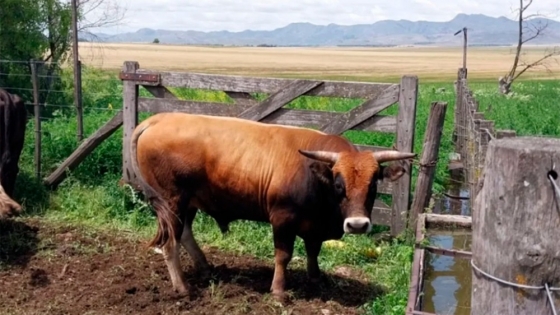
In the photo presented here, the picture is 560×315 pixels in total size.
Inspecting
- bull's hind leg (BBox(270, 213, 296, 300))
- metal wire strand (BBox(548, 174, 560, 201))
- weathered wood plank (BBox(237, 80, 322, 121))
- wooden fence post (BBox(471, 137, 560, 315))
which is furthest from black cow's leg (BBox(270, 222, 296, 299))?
metal wire strand (BBox(548, 174, 560, 201))

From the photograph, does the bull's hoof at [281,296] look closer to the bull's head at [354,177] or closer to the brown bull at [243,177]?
the brown bull at [243,177]

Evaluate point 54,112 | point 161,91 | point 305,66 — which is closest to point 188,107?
point 161,91

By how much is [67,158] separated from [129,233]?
187 centimetres

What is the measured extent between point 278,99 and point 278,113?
0.56 ft

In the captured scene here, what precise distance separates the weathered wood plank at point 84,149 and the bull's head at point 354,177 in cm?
382

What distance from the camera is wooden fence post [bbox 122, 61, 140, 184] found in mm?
9000

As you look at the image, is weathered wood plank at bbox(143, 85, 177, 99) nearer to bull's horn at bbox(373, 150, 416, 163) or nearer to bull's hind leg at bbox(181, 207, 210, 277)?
bull's hind leg at bbox(181, 207, 210, 277)

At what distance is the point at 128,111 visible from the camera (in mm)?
9070

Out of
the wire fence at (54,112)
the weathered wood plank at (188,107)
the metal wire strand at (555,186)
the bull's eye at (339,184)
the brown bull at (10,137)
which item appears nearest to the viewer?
the metal wire strand at (555,186)

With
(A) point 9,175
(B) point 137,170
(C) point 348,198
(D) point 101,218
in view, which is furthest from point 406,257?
(A) point 9,175

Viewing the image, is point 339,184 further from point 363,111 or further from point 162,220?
point 363,111

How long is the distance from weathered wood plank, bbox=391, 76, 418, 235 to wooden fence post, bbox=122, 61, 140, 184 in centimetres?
318

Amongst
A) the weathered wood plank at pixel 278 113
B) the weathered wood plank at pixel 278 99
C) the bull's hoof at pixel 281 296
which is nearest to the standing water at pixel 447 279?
the bull's hoof at pixel 281 296

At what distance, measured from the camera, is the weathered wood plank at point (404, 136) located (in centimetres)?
780
